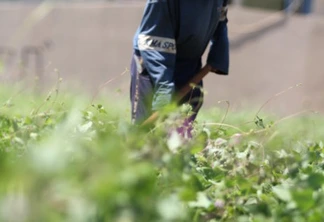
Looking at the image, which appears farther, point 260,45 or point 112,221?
point 260,45

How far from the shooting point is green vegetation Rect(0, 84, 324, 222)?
177 centimetres

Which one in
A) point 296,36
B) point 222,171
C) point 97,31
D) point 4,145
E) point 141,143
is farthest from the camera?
point 97,31

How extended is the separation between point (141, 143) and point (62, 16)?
1241 centimetres

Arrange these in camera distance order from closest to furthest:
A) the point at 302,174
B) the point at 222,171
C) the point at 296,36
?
the point at 302,174 < the point at 222,171 < the point at 296,36

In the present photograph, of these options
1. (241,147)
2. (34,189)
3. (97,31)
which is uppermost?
(34,189)

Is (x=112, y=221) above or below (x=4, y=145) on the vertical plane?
above

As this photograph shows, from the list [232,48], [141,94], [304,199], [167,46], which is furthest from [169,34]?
[232,48]

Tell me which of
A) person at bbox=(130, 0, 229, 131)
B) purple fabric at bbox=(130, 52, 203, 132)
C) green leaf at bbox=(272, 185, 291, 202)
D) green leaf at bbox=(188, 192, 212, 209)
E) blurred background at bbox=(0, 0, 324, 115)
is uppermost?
green leaf at bbox=(272, 185, 291, 202)

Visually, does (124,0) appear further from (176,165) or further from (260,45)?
(176,165)

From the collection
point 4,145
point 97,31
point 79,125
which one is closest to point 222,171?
point 79,125

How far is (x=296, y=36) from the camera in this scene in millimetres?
12938

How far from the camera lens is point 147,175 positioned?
6.18 feet

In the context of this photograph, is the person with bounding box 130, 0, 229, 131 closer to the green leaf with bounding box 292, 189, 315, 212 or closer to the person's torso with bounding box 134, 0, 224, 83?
the person's torso with bounding box 134, 0, 224, 83

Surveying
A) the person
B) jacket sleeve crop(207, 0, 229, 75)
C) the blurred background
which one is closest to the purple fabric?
the person
